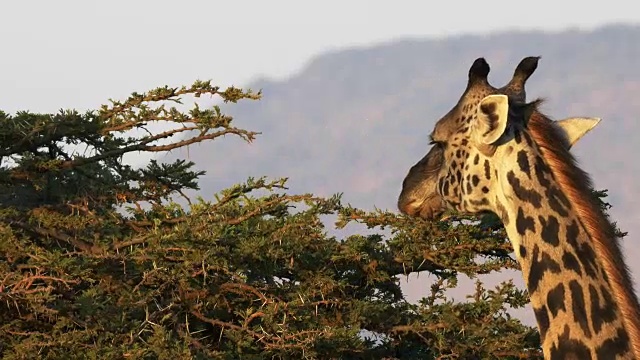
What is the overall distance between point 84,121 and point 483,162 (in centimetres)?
465

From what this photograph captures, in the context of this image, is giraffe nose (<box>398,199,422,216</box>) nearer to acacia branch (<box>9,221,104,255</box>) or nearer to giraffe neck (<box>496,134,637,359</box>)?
giraffe neck (<box>496,134,637,359</box>)

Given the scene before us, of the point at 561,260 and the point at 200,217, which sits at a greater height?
the point at 200,217

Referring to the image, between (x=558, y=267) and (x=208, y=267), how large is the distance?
136 inches

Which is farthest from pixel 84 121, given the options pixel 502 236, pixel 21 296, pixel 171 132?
pixel 502 236

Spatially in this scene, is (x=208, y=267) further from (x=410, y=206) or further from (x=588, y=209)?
(x=588, y=209)

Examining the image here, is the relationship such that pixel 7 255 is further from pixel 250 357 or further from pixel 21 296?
pixel 250 357

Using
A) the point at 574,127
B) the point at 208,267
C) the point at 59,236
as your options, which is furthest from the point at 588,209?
the point at 59,236

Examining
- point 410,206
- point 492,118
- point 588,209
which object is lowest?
point 588,209

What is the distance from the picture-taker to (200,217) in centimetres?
1033

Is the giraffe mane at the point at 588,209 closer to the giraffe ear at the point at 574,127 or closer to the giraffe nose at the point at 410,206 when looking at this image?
the giraffe ear at the point at 574,127

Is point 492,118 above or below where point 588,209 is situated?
above

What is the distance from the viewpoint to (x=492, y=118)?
7.22m

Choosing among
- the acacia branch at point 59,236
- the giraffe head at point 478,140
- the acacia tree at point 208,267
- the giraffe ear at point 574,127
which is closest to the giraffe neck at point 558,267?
the giraffe head at point 478,140

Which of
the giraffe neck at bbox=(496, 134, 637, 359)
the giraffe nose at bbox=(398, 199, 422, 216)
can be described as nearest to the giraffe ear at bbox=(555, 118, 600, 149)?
the giraffe neck at bbox=(496, 134, 637, 359)
